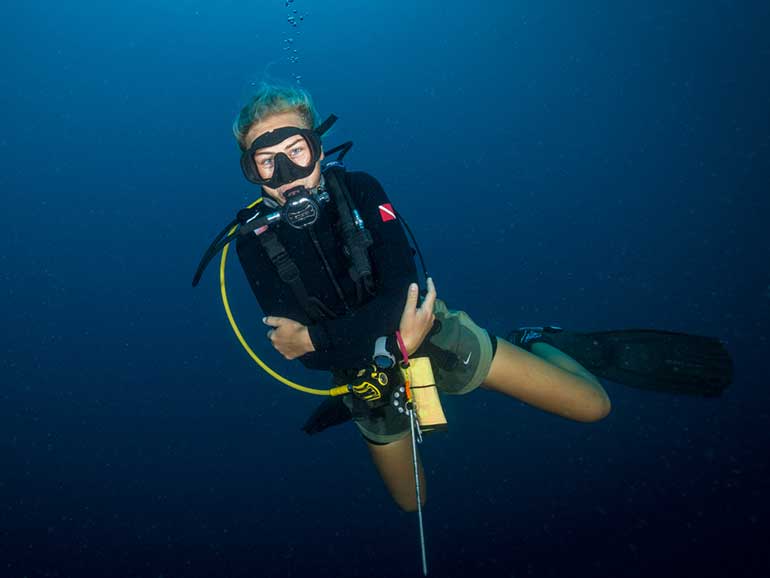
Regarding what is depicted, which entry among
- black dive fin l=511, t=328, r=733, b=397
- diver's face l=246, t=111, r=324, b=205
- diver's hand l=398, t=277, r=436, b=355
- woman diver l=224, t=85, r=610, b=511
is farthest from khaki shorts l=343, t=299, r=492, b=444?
diver's face l=246, t=111, r=324, b=205

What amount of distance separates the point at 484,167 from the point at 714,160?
13.6 metres

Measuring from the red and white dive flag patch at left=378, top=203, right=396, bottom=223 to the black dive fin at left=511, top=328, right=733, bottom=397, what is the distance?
7.10 ft

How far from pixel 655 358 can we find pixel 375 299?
2910 millimetres

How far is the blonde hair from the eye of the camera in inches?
101

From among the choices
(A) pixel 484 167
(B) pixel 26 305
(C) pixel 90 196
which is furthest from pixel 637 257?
(B) pixel 26 305

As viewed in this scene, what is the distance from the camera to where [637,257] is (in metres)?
16.5

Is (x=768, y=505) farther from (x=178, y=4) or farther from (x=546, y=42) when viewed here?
(x=178, y=4)

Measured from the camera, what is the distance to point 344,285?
2.52 metres

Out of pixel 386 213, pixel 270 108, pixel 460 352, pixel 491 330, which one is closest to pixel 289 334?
pixel 386 213

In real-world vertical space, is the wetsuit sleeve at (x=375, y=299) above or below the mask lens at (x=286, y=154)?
below

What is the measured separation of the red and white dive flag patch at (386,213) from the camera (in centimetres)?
233

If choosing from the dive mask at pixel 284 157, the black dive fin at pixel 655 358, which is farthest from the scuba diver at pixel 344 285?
the black dive fin at pixel 655 358

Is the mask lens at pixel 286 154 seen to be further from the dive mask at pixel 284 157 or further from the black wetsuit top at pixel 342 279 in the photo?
the black wetsuit top at pixel 342 279

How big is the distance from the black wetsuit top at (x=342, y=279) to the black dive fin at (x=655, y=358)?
6.76 feet
